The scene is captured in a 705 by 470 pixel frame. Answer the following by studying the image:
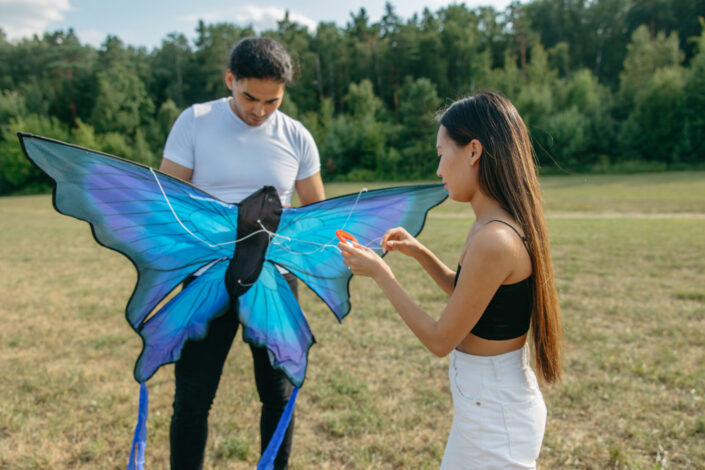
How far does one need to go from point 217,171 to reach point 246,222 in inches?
12.2

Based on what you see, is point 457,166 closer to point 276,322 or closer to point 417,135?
point 276,322

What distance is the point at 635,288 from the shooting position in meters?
6.35

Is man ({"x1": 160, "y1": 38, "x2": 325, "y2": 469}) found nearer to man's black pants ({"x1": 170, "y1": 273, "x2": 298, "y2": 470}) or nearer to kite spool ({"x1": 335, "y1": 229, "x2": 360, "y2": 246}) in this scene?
man's black pants ({"x1": 170, "y1": 273, "x2": 298, "y2": 470})

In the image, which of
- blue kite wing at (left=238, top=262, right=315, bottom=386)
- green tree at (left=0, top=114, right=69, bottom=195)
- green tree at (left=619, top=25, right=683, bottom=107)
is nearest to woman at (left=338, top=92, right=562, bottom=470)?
blue kite wing at (left=238, top=262, right=315, bottom=386)

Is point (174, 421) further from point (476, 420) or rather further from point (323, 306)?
point (323, 306)

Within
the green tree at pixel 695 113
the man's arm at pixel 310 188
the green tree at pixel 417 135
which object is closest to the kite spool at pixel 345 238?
the man's arm at pixel 310 188

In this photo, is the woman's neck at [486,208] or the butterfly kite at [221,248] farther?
the butterfly kite at [221,248]

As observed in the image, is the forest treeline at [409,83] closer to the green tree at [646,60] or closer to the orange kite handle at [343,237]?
the green tree at [646,60]

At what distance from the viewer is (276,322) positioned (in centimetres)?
226

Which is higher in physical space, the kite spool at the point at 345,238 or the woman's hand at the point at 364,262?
the kite spool at the point at 345,238

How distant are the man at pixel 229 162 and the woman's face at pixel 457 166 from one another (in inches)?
35.7

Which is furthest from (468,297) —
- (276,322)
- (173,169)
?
A: (173,169)

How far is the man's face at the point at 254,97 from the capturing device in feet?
7.37

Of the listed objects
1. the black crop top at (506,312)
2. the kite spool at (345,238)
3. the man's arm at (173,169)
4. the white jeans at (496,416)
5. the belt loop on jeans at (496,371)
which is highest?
the man's arm at (173,169)
